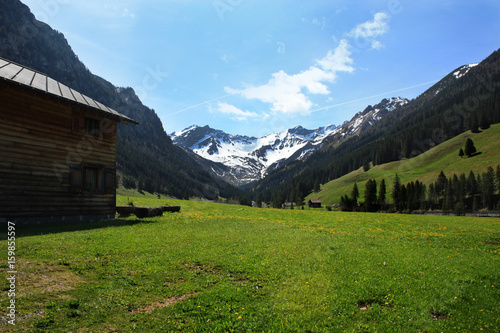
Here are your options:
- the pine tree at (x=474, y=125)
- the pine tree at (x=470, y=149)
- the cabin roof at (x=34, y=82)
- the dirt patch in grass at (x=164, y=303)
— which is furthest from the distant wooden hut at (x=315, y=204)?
the dirt patch in grass at (x=164, y=303)

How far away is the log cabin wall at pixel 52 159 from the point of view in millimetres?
20453

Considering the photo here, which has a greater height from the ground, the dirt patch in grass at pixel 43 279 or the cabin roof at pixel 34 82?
the cabin roof at pixel 34 82

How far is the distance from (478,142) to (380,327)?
222m

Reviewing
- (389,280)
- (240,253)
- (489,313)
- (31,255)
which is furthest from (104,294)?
(489,313)

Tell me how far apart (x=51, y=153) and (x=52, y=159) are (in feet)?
1.74

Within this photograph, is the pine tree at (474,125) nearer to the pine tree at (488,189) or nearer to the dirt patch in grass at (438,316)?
the pine tree at (488,189)

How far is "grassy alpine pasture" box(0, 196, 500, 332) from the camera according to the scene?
7.35 meters

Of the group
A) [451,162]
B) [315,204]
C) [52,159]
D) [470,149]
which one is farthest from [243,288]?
[451,162]

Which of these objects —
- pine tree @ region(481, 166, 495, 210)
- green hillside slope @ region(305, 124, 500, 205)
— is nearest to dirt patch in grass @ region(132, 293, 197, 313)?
pine tree @ region(481, 166, 495, 210)

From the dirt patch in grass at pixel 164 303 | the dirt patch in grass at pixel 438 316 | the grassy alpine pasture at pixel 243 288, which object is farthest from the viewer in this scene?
the dirt patch in grass at pixel 438 316

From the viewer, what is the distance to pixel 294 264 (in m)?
12.7

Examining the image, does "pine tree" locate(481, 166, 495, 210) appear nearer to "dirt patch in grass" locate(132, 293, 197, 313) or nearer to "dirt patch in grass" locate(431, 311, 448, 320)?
"dirt patch in grass" locate(431, 311, 448, 320)

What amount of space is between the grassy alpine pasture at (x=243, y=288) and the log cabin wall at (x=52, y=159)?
8.04 metres

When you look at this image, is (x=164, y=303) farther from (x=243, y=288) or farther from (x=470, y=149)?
(x=470, y=149)
